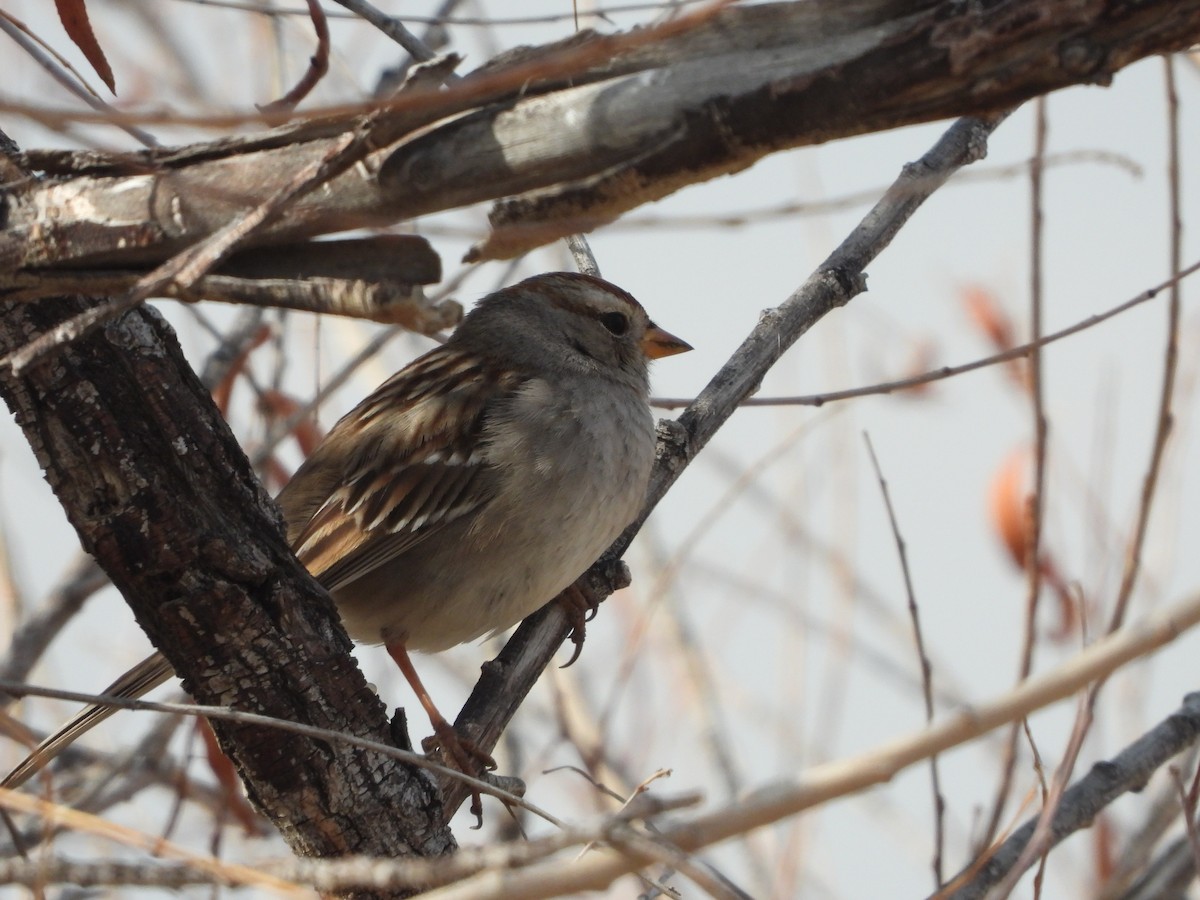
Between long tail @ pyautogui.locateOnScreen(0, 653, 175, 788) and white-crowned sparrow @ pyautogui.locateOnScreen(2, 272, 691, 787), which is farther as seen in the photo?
white-crowned sparrow @ pyautogui.locateOnScreen(2, 272, 691, 787)

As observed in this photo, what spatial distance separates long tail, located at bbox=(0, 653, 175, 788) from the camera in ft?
9.04

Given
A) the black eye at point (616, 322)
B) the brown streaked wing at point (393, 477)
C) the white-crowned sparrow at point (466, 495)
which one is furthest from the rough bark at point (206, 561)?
the black eye at point (616, 322)

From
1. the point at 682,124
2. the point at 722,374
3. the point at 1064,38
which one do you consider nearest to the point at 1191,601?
the point at 1064,38

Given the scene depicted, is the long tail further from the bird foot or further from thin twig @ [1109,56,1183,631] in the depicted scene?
thin twig @ [1109,56,1183,631]

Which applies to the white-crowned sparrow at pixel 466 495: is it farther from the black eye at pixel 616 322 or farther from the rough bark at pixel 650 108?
the rough bark at pixel 650 108

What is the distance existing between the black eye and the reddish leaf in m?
2.03

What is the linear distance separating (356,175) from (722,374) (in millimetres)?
1790

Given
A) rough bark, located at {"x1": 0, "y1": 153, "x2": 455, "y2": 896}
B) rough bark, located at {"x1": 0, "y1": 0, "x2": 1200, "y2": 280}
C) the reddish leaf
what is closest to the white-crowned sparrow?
rough bark, located at {"x1": 0, "y1": 153, "x2": 455, "y2": 896}

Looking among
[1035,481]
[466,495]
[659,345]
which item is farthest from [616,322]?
[1035,481]

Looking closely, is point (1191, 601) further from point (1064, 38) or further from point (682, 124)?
point (682, 124)

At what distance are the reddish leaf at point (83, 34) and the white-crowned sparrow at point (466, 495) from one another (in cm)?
128

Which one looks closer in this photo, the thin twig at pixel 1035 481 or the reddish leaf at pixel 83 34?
the reddish leaf at pixel 83 34

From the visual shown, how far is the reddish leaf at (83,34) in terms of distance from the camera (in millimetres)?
2102

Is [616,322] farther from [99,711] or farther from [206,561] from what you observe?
[206,561]
